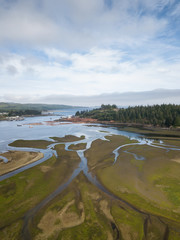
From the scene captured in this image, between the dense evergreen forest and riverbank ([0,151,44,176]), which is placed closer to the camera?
riverbank ([0,151,44,176])

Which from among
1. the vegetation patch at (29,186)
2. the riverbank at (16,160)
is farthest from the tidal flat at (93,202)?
the riverbank at (16,160)

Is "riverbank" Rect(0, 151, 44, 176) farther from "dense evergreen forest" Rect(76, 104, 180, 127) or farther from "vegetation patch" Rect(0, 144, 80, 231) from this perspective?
"dense evergreen forest" Rect(76, 104, 180, 127)

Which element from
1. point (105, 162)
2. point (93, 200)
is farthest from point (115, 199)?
point (105, 162)

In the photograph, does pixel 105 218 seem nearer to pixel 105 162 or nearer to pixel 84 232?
pixel 84 232

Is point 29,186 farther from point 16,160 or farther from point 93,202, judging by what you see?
point 16,160

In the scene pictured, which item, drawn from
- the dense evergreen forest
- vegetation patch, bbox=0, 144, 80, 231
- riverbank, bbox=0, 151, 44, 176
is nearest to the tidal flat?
vegetation patch, bbox=0, 144, 80, 231

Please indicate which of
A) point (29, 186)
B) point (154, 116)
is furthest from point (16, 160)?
point (154, 116)
